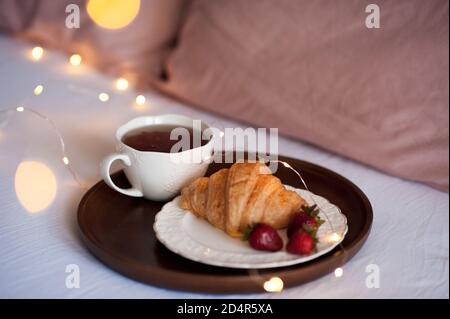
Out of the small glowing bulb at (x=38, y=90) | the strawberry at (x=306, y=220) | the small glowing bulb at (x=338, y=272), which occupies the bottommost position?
the small glowing bulb at (x=338, y=272)

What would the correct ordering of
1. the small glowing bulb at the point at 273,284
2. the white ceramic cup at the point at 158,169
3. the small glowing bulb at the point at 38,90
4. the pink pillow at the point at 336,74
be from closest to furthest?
the small glowing bulb at the point at 273,284 → the white ceramic cup at the point at 158,169 → the pink pillow at the point at 336,74 → the small glowing bulb at the point at 38,90

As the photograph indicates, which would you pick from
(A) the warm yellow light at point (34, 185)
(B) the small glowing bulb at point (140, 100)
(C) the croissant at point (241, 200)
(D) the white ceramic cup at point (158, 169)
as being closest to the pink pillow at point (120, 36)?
(B) the small glowing bulb at point (140, 100)

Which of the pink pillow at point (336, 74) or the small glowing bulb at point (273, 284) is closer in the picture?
the small glowing bulb at point (273, 284)

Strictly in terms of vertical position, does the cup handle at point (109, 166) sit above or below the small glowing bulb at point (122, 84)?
below

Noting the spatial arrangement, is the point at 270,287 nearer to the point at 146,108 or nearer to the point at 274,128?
the point at 274,128

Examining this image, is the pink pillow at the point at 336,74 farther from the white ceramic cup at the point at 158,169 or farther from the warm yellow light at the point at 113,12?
the white ceramic cup at the point at 158,169

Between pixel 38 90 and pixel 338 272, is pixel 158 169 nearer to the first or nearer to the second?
pixel 338 272
